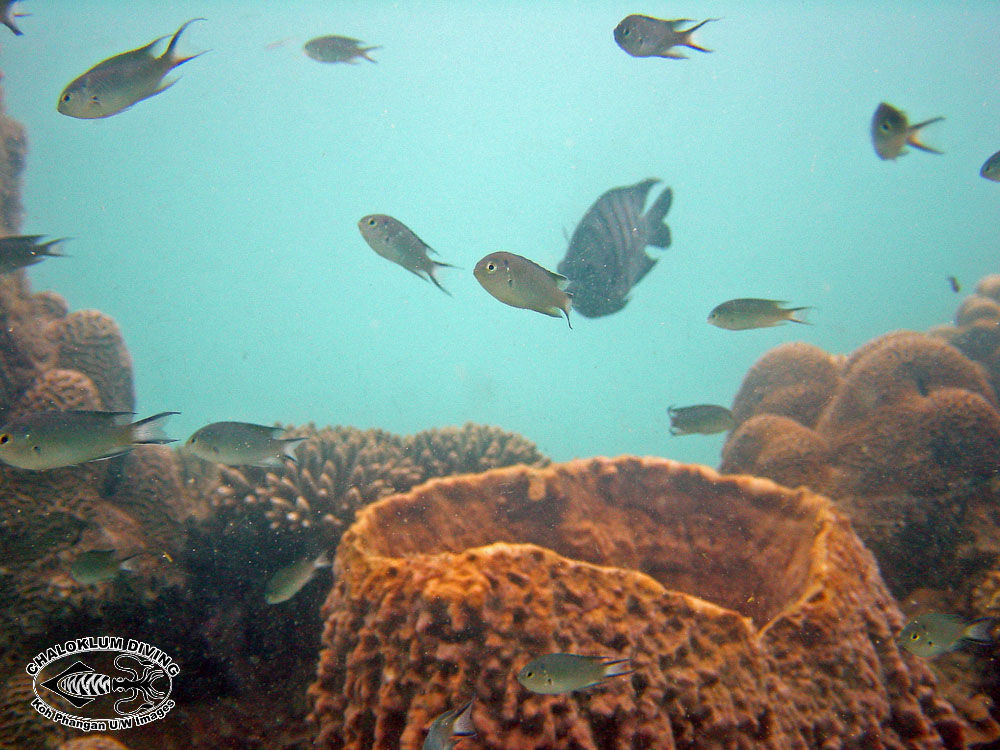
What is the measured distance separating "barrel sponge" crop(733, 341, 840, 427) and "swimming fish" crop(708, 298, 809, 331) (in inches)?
88.3

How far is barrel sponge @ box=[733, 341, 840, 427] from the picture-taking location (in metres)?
5.98

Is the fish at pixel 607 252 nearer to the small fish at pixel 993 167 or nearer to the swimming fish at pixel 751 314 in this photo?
the swimming fish at pixel 751 314

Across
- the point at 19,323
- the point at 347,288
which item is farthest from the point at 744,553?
the point at 347,288

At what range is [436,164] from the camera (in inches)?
4643

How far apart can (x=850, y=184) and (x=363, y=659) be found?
14392 cm

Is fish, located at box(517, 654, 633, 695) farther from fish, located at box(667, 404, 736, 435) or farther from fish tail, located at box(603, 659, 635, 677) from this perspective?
fish, located at box(667, 404, 736, 435)

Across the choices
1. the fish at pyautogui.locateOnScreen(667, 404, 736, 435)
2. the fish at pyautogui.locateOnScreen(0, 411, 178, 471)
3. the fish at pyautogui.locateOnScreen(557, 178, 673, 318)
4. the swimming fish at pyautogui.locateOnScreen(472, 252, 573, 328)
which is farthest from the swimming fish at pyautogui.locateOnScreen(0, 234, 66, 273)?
the fish at pyautogui.locateOnScreen(667, 404, 736, 435)

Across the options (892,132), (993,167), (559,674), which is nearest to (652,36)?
(892,132)

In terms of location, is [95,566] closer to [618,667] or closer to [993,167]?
[618,667]

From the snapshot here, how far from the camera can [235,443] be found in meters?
3.21

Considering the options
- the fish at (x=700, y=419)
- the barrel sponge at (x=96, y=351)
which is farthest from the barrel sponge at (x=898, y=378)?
the barrel sponge at (x=96, y=351)

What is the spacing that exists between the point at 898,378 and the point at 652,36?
432 cm

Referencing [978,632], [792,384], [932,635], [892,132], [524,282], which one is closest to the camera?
[524,282]

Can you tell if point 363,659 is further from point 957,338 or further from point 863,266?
point 863,266
